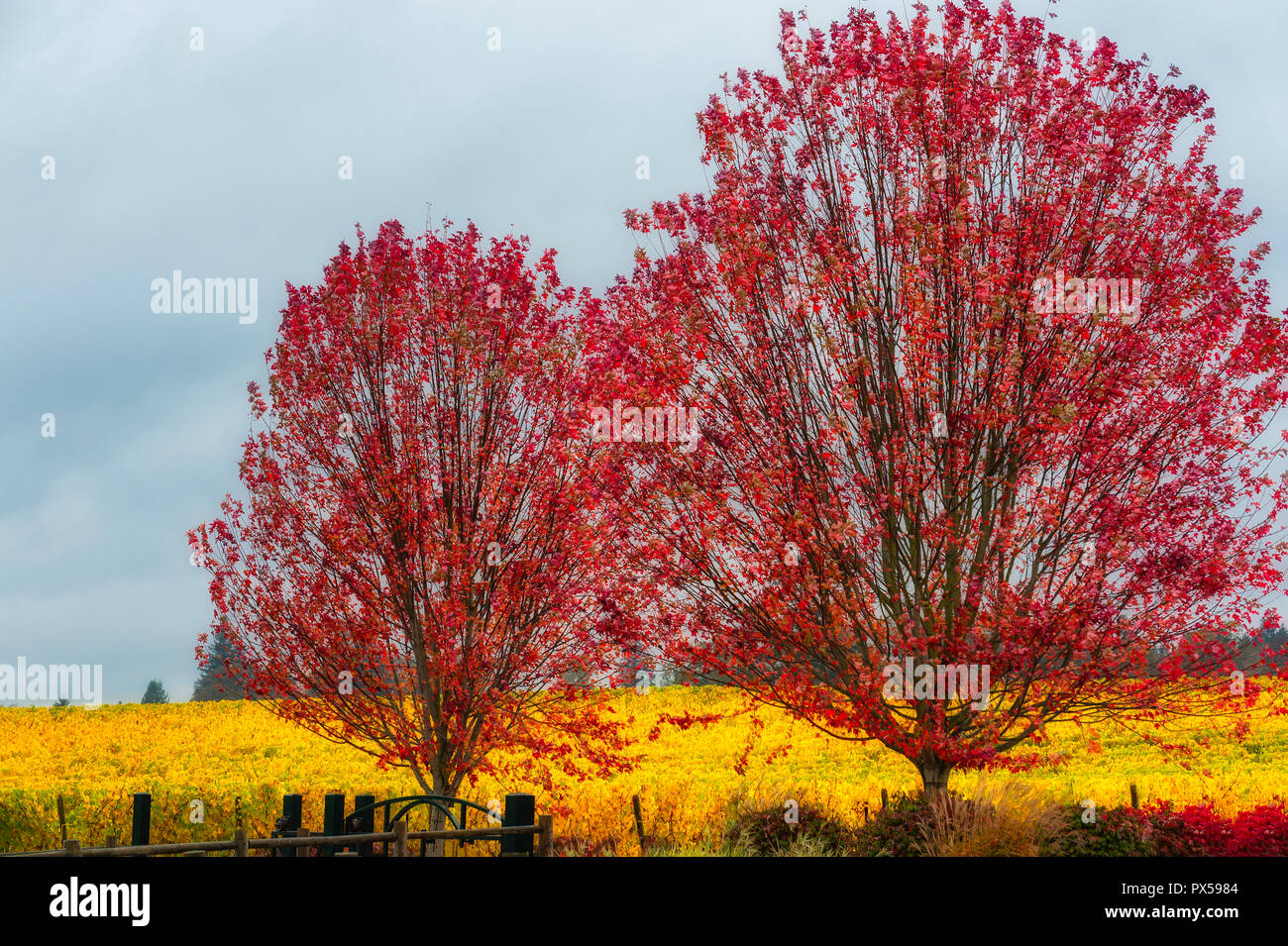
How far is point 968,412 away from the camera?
11.2m

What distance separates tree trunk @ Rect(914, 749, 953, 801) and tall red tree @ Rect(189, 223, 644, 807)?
376 cm

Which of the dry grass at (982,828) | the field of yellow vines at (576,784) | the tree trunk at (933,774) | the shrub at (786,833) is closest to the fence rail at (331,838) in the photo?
the field of yellow vines at (576,784)

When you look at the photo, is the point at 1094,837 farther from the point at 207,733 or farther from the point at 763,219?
the point at 207,733

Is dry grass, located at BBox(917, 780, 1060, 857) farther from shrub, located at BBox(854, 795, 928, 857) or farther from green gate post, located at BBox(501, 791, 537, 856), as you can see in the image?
green gate post, located at BBox(501, 791, 537, 856)

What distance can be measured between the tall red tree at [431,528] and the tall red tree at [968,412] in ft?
7.11

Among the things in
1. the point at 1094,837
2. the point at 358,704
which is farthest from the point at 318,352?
the point at 1094,837

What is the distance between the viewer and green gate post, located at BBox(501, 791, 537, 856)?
8.72 meters

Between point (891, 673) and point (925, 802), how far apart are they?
92.9 inches

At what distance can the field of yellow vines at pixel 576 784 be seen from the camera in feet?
58.8
